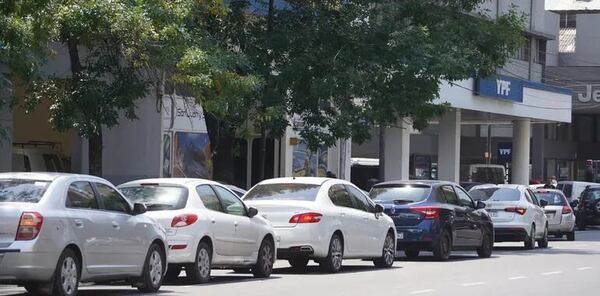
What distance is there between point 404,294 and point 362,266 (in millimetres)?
5931

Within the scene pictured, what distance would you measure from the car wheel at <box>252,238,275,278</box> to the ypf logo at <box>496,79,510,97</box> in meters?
26.2

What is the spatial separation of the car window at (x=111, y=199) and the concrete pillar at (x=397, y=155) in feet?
89.6

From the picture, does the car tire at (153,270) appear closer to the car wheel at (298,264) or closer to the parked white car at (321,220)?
the parked white car at (321,220)

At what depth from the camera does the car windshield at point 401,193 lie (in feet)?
78.1

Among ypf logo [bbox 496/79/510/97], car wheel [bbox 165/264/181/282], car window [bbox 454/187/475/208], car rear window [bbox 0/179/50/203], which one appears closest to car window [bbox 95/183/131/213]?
car rear window [bbox 0/179/50/203]

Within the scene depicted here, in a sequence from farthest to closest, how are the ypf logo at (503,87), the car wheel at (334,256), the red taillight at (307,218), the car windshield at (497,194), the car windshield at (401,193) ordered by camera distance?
the ypf logo at (503,87) < the car windshield at (497,194) < the car windshield at (401,193) < the car wheel at (334,256) < the red taillight at (307,218)

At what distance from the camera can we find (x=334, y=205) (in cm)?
1995

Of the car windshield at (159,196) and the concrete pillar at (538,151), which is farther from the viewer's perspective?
the concrete pillar at (538,151)

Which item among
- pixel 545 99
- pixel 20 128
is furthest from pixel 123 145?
pixel 545 99

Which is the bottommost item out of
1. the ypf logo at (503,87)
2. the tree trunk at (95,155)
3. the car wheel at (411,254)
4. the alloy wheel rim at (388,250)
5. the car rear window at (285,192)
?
the car wheel at (411,254)

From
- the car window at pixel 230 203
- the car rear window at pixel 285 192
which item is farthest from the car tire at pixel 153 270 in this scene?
the car rear window at pixel 285 192

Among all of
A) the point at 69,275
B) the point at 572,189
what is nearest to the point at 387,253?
the point at 69,275

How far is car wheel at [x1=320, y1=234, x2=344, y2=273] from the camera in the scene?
64.7 feet

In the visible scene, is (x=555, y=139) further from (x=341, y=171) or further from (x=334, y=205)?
(x=334, y=205)
